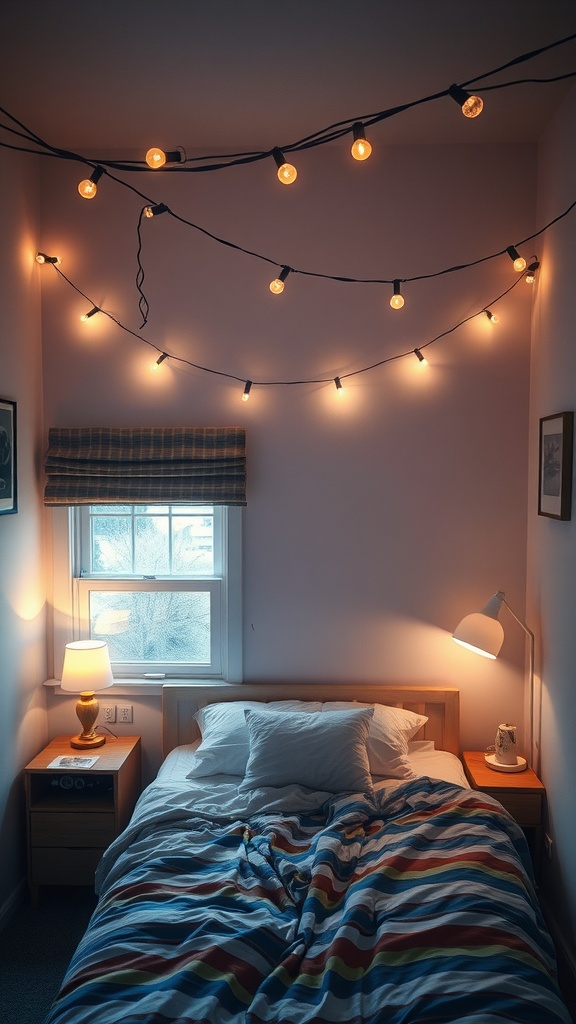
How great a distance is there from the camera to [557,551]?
2980mm

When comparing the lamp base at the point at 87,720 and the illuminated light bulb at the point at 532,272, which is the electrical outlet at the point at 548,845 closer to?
the lamp base at the point at 87,720

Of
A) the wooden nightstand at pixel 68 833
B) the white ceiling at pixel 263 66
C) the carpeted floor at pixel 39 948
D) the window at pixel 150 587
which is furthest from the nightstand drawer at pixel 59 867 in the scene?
the white ceiling at pixel 263 66

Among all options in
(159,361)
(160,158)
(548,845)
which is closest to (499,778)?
(548,845)

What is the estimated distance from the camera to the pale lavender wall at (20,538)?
123 inches

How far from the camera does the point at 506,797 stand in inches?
120

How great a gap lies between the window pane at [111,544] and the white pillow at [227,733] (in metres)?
0.82

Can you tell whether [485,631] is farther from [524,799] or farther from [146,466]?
[146,466]

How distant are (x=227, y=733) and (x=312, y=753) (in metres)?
0.44

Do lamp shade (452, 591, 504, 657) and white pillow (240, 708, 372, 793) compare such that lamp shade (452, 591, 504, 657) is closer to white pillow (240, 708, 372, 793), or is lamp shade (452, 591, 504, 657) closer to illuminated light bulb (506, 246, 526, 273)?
white pillow (240, 708, 372, 793)

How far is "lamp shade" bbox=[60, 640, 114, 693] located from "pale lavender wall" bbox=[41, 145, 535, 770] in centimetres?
67

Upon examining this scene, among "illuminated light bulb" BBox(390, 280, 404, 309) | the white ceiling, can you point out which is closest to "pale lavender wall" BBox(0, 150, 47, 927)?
the white ceiling

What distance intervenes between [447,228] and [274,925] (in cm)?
293

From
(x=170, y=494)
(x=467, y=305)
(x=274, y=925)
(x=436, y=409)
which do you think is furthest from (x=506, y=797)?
(x=467, y=305)

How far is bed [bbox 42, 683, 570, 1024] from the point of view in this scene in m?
1.73
